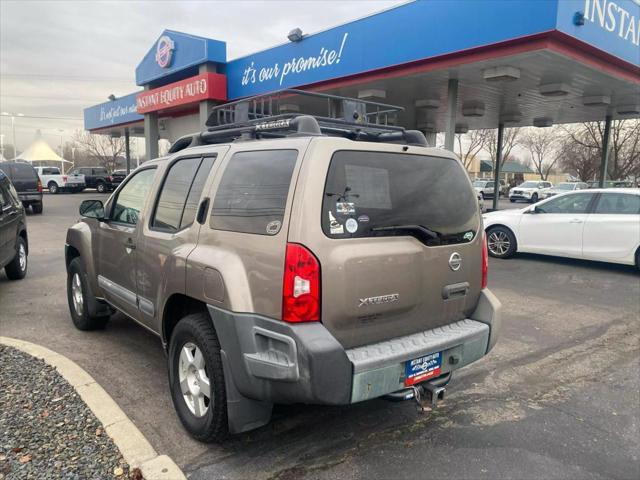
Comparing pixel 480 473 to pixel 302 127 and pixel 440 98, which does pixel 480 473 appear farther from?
pixel 440 98

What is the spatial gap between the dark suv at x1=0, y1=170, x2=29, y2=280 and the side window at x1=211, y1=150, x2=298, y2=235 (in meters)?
5.24

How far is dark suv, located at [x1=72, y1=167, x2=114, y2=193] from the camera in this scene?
112ft

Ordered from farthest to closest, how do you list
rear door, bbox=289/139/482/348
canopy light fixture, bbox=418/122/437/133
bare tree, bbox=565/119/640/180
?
bare tree, bbox=565/119/640/180 → canopy light fixture, bbox=418/122/437/133 → rear door, bbox=289/139/482/348

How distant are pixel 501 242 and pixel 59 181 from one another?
31874 mm

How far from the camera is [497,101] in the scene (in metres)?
16.0

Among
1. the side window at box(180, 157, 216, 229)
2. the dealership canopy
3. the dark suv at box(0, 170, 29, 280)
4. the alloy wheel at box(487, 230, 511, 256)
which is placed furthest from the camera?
the alloy wheel at box(487, 230, 511, 256)

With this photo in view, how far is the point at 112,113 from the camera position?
28266mm

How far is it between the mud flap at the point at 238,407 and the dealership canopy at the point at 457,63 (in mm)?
8907

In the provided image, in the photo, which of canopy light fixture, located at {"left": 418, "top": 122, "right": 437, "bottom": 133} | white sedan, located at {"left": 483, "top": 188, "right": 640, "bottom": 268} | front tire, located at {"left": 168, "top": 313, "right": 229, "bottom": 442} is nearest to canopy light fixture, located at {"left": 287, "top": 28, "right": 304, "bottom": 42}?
white sedan, located at {"left": 483, "top": 188, "right": 640, "bottom": 268}

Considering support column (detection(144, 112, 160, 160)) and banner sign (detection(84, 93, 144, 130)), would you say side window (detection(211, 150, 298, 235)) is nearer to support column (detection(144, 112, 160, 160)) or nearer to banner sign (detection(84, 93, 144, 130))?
support column (detection(144, 112, 160, 160))

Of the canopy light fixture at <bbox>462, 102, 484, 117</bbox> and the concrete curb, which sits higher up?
the canopy light fixture at <bbox>462, 102, 484, 117</bbox>

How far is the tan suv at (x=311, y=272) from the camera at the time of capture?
2527 millimetres

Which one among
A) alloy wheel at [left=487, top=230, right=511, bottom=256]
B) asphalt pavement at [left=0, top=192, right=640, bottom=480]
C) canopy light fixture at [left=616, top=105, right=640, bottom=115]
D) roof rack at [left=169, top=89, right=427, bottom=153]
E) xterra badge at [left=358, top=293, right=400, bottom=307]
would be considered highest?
canopy light fixture at [left=616, top=105, right=640, bottom=115]

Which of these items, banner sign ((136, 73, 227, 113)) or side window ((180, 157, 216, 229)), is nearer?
side window ((180, 157, 216, 229))
